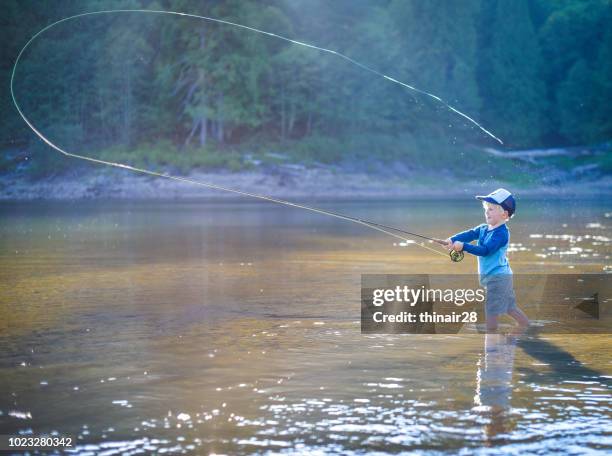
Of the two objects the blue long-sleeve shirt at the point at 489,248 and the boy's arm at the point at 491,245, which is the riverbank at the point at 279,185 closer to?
the blue long-sleeve shirt at the point at 489,248

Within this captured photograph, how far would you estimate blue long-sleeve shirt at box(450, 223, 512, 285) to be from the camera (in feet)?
30.9

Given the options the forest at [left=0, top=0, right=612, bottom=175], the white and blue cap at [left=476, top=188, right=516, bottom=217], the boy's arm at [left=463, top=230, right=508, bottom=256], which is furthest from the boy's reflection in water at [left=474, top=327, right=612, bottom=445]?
the forest at [left=0, top=0, right=612, bottom=175]

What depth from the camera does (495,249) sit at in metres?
9.47

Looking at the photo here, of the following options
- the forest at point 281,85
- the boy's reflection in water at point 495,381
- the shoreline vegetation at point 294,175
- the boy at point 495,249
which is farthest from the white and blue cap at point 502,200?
the forest at point 281,85

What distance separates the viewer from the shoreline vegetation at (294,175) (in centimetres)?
5316

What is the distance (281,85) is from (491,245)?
57.4m

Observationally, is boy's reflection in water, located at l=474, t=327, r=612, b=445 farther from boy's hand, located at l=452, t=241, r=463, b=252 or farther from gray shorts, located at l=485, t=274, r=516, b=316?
boy's hand, located at l=452, t=241, r=463, b=252

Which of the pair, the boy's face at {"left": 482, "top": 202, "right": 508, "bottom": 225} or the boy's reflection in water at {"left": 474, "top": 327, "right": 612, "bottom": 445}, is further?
the boy's face at {"left": 482, "top": 202, "right": 508, "bottom": 225}

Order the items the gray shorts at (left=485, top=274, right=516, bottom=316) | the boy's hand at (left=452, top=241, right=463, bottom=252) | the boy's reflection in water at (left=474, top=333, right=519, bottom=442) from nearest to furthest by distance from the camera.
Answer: the boy's reflection in water at (left=474, top=333, right=519, bottom=442) < the boy's hand at (left=452, top=241, right=463, bottom=252) < the gray shorts at (left=485, top=274, right=516, bottom=316)

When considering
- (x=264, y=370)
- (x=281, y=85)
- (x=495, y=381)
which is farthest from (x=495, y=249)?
(x=281, y=85)

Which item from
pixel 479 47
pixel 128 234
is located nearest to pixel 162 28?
pixel 479 47

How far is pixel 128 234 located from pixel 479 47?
60.7 m

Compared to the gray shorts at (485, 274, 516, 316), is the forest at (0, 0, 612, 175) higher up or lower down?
higher up

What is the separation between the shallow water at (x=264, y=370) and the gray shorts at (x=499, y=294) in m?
0.34
